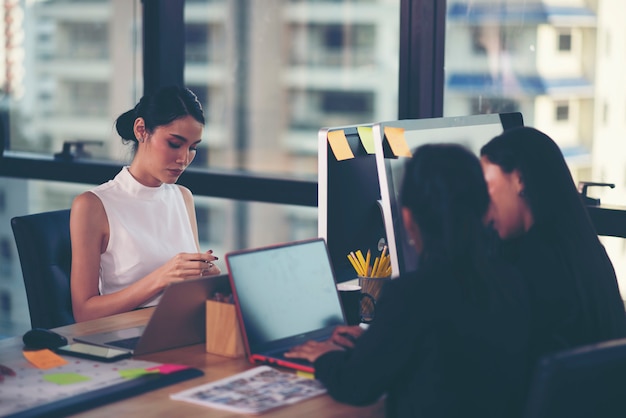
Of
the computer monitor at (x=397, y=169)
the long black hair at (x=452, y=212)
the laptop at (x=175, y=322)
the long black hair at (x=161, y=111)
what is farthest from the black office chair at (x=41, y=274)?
the long black hair at (x=452, y=212)

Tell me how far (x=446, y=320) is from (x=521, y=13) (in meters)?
2.00

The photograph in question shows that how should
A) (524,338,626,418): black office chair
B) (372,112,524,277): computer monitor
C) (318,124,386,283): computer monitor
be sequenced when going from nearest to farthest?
(524,338,626,418): black office chair
(372,112,524,277): computer monitor
(318,124,386,283): computer monitor

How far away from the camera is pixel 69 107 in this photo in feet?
14.3

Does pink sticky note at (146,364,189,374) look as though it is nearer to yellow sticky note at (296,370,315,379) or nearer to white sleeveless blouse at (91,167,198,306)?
yellow sticky note at (296,370,315,379)

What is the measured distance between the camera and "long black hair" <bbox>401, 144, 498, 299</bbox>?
149cm

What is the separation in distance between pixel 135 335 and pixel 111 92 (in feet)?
7.77

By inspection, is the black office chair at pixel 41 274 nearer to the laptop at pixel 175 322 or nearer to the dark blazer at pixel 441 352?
the laptop at pixel 175 322

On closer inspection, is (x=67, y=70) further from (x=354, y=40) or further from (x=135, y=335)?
(x=135, y=335)

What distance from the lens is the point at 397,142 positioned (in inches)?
82.0

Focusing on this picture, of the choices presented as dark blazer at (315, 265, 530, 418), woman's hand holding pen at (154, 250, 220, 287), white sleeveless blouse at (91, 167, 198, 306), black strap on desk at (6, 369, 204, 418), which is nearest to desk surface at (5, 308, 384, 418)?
black strap on desk at (6, 369, 204, 418)

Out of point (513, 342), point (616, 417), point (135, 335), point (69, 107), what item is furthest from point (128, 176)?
point (69, 107)

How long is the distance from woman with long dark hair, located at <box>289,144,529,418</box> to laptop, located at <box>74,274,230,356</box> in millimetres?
456

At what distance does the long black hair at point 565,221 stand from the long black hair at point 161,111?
3.01 feet

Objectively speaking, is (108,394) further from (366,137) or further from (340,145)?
(366,137)
